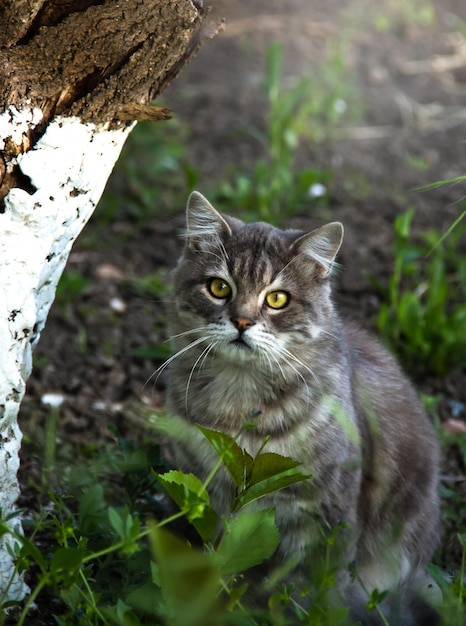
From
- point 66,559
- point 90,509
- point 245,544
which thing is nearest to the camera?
point 66,559

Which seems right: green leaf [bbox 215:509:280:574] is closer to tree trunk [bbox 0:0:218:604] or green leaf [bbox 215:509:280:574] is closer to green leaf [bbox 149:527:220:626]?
green leaf [bbox 149:527:220:626]

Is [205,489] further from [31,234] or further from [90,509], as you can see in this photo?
[31,234]

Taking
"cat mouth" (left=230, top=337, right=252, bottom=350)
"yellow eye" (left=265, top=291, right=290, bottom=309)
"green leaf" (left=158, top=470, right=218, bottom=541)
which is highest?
"yellow eye" (left=265, top=291, right=290, bottom=309)

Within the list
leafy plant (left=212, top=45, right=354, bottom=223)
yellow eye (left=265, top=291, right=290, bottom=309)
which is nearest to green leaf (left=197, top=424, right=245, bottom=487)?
yellow eye (left=265, top=291, right=290, bottom=309)

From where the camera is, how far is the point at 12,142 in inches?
95.0

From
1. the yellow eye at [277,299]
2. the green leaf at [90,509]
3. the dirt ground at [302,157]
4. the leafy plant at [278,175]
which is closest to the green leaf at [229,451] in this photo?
the green leaf at [90,509]

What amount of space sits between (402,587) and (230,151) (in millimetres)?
3852

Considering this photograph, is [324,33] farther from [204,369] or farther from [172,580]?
[172,580]

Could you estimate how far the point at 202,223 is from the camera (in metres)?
3.21

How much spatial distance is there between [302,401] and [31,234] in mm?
1083

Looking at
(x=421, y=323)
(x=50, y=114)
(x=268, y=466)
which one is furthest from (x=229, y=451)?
(x=421, y=323)

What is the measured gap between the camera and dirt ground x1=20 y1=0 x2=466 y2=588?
416 cm

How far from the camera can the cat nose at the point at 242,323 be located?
2879 mm

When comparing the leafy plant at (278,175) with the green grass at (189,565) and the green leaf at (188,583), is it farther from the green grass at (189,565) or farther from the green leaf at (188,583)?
the green leaf at (188,583)
